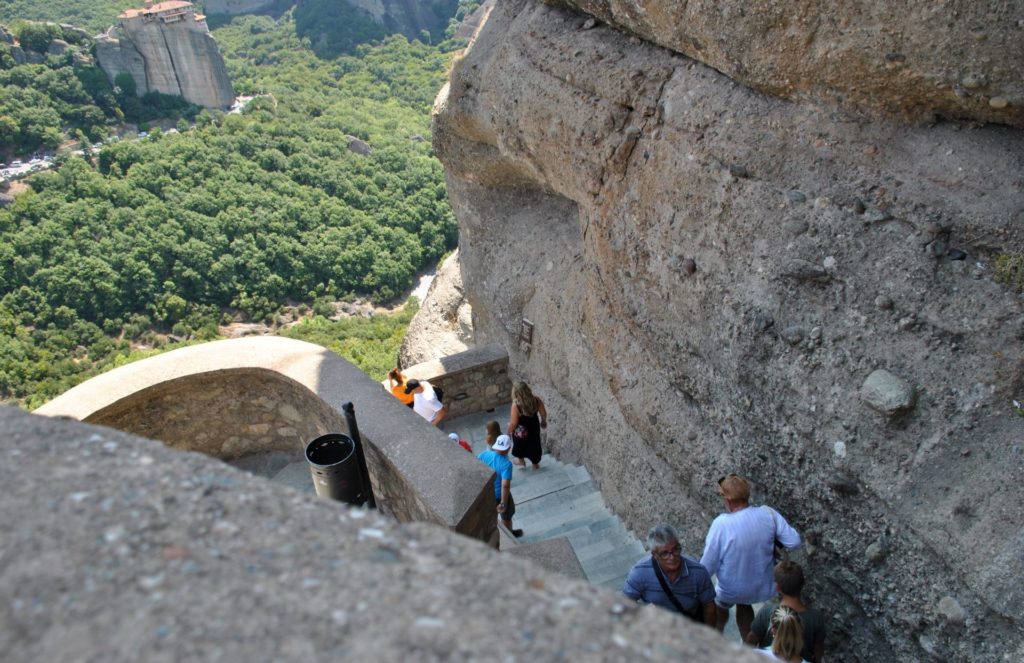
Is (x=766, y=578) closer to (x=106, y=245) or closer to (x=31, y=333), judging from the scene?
(x=31, y=333)

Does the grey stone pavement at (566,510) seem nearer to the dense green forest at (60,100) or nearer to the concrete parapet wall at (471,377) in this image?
the concrete parapet wall at (471,377)

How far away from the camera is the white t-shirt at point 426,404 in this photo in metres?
5.91

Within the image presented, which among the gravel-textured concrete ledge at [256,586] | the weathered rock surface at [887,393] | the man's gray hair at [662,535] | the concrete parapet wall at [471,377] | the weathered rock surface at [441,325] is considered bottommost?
the weathered rock surface at [441,325]

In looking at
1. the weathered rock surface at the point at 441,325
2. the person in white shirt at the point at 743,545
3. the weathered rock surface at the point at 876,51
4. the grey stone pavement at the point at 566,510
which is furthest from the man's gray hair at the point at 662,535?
the weathered rock surface at the point at 441,325

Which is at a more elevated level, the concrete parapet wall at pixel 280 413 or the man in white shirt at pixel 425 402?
the concrete parapet wall at pixel 280 413

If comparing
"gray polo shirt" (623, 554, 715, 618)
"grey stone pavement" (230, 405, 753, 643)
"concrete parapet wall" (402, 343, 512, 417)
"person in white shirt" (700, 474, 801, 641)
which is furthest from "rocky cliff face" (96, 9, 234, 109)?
"gray polo shirt" (623, 554, 715, 618)

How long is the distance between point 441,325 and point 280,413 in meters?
7.96

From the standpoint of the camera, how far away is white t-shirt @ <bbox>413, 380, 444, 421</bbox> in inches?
233

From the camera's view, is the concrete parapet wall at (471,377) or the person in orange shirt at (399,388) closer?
the person in orange shirt at (399,388)

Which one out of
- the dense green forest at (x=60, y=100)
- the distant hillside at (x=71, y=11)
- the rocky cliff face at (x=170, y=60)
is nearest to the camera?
the dense green forest at (x=60, y=100)

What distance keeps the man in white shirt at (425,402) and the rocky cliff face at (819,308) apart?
144 cm

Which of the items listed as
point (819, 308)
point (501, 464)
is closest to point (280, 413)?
point (501, 464)

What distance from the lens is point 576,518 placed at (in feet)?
19.4

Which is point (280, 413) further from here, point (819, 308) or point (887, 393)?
point (887, 393)
